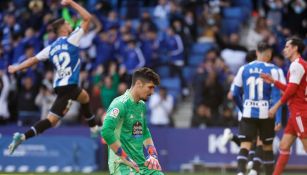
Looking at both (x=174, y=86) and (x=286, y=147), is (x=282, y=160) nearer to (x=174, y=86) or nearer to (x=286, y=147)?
(x=286, y=147)

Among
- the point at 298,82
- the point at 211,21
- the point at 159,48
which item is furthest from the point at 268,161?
the point at 211,21

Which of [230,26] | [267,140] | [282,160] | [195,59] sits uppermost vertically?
[230,26]

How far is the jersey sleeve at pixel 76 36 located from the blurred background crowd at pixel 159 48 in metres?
6.06

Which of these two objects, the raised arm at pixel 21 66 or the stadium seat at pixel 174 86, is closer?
the raised arm at pixel 21 66

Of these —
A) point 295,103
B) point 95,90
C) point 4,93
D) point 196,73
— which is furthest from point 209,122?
point 295,103

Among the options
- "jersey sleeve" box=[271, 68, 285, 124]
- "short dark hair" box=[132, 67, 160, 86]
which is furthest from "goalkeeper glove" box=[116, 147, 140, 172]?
"jersey sleeve" box=[271, 68, 285, 124]

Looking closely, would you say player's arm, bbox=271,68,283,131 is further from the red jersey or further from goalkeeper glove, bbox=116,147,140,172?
goalkeeper glove, bbox=116,147,140,172

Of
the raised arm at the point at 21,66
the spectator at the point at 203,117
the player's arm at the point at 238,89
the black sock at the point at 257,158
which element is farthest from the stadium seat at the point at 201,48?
the player's arm at the point at 238,89

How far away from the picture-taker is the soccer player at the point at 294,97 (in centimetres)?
1464

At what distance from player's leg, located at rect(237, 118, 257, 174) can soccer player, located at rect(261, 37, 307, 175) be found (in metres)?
0.46

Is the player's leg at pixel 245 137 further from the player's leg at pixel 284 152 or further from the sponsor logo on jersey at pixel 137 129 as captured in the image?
the sponsor logo on jersey at pixel 137 129

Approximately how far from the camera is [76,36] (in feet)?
55.6

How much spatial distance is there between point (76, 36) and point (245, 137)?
4105 millimetres

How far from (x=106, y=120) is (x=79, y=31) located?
6.76 meters
